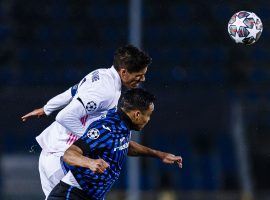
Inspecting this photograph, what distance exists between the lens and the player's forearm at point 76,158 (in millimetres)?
5070

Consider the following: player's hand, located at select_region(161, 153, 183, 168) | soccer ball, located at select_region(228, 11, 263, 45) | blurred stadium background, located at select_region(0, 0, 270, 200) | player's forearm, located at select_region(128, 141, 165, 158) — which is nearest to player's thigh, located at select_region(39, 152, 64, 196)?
player's forearm, located at select_region(128, 141, 165, 158)

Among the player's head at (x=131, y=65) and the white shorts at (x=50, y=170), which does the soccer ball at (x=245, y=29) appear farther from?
the white shorts at (x=50, y=170)

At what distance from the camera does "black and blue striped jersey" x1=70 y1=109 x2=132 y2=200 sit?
5398 mm

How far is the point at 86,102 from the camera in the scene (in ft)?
19.6

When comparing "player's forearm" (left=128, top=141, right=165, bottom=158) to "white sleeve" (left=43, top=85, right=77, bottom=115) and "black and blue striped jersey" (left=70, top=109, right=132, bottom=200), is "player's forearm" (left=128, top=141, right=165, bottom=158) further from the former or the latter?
"white sleeve" (left=43, top=85, right=77, bottom=115)

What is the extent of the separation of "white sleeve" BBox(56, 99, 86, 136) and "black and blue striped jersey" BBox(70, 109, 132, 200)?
1.09ft

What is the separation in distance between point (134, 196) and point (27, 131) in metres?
2.64

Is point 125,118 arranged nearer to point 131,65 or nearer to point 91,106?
point 91,106

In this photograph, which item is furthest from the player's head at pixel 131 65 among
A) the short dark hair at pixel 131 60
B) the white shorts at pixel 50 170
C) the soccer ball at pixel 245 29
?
the soccer ball at pixel 245 29

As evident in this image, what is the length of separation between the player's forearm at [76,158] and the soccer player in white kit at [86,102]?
0.77m

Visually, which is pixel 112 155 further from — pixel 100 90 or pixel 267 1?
pixel 267 1

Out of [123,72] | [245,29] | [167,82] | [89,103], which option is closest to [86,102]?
[89,103]

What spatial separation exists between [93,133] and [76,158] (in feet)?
1.00

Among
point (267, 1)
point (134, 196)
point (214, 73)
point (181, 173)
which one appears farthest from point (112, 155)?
point (267, 1)
